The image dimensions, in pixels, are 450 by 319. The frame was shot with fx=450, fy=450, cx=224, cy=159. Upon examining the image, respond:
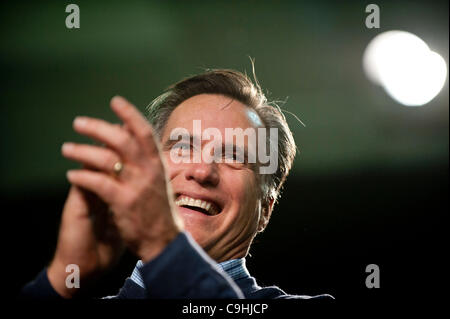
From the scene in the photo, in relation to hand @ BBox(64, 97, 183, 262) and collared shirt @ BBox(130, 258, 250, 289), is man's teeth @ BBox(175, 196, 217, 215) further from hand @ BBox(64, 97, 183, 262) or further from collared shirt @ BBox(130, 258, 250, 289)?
hand @ BBox(64, 97, 183, 262)

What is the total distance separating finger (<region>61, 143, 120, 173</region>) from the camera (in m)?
0.65

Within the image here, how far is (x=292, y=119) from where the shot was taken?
2.56 metres

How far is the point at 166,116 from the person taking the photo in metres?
1.78

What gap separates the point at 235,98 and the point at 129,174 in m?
1.13

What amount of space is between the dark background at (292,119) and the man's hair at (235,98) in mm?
549

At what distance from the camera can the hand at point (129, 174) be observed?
65cm

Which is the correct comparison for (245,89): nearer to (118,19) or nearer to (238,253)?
(238,253)

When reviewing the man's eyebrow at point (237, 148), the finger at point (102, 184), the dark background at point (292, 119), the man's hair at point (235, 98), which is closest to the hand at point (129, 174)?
the finger at point (102, 184)

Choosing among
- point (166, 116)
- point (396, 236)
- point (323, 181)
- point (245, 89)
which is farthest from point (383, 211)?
point (166, 116)

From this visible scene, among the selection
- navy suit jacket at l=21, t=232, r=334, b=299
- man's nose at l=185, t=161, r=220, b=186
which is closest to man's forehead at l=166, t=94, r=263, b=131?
man's nose at l=185, t=161, r=220, b=186

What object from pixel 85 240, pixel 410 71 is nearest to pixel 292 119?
pixel 410 71

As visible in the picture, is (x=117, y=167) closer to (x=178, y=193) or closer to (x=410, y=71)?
Answer: (x=178, y=193)

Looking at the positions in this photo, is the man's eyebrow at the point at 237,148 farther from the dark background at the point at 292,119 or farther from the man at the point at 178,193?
the dark background at the point at 292,119
